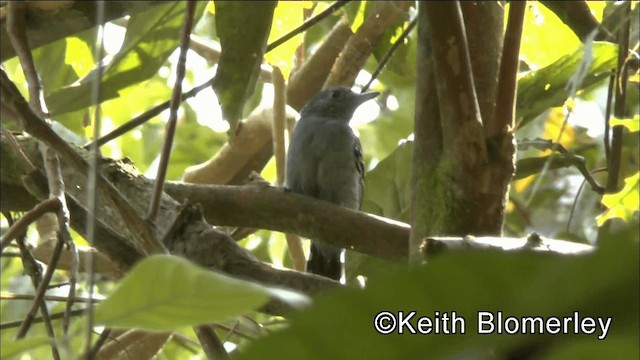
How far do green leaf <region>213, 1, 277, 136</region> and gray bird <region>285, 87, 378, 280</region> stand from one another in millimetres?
2358

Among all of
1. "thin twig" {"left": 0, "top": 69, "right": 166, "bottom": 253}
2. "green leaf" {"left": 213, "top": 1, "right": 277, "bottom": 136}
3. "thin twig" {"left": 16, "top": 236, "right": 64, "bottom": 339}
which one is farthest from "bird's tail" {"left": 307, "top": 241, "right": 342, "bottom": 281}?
"thin twig" {"left": 16, "top": 236, "right": 64, "bottom": 339}

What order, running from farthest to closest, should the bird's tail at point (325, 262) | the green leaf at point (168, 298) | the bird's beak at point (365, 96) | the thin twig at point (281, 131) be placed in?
the bird's beak at point (365, 96) < the bird's tail at point (325, 262) < the thin twig at point (281, 131) < the green leaf at point (168, 298)

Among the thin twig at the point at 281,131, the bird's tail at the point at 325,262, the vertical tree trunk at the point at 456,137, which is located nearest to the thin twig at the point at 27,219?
the vertical tree trunk at the point at 456,137

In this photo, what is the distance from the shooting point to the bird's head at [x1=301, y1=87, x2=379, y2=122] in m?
4.65

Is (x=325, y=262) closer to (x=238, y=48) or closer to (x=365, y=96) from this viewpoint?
(x=365, y=96)

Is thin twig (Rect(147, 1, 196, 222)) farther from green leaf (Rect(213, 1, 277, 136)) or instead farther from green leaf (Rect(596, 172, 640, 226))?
green leaf (Rect(596, 172, 640, 226))

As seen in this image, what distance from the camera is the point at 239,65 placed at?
1785 mm

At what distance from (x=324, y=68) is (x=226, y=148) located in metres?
0.59

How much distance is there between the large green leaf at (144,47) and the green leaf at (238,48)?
214 millimetres

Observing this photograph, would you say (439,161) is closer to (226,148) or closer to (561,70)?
(561,70)

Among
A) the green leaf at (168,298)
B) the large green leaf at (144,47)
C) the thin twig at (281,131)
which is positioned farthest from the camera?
the thin twig at (281,131)

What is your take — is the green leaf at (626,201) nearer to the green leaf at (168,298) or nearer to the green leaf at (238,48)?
the green leaf at (238,48)

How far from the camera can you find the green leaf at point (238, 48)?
169cm

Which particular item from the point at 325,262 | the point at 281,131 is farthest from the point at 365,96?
the point at 281,131
